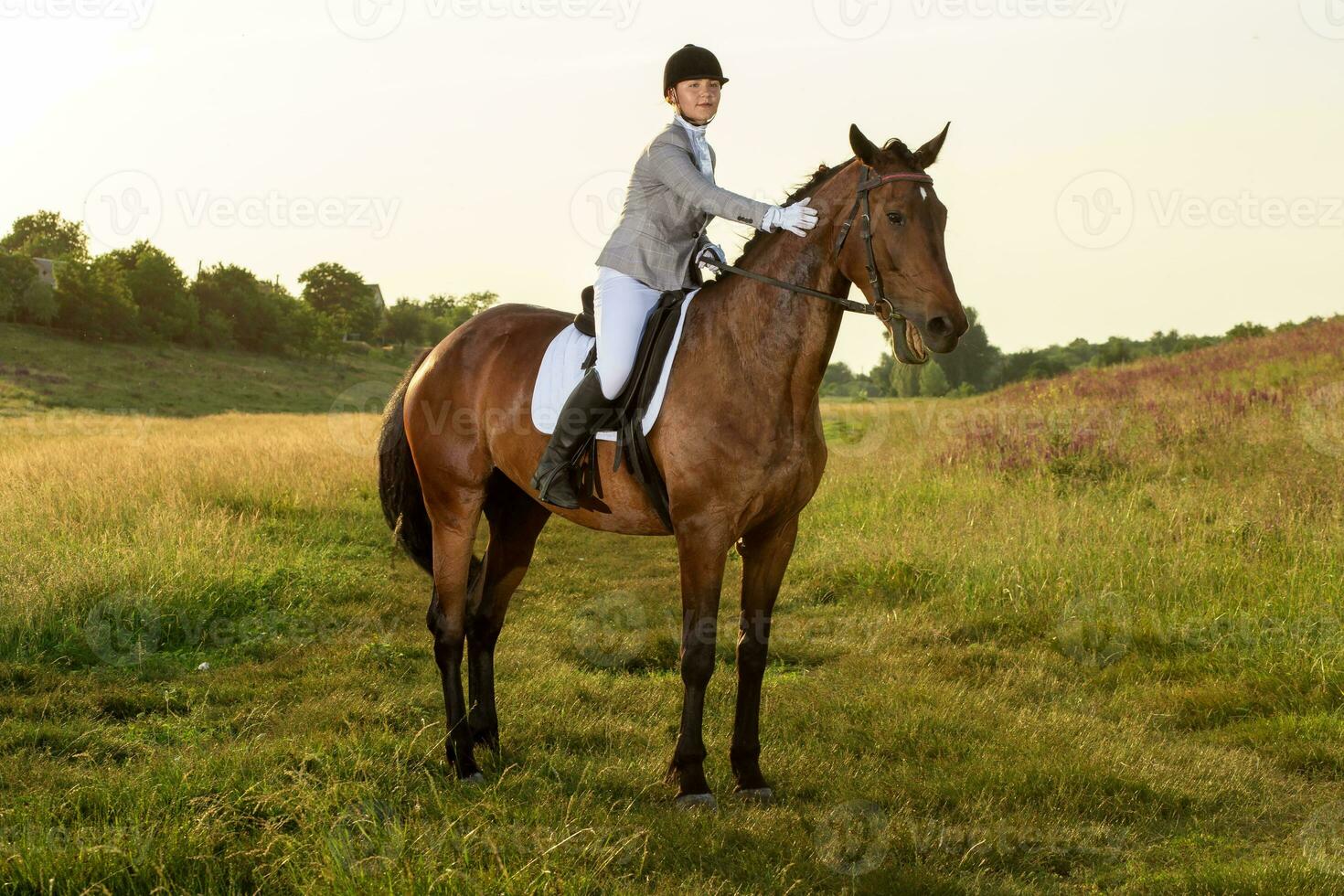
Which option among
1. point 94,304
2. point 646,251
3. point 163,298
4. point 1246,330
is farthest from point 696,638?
point 163,298

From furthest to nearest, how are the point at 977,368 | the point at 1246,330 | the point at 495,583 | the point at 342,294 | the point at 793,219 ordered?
the point at 342,294 → the point at 977,368 → the point at 1246,330 → the point at 495,583 → the point at 793,219

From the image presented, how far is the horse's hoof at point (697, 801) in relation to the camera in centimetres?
478

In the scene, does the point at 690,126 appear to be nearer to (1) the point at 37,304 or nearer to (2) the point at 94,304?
(1) the point at 37,304

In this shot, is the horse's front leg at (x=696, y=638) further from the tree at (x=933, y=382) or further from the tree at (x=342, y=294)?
the tree at (x=342, y=294)

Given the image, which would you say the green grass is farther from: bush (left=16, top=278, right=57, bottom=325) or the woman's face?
the woman's face

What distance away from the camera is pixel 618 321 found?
508 centimetres

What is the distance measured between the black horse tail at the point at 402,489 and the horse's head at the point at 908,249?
3.24 m

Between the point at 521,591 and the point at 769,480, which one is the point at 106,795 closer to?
the point at 769,480

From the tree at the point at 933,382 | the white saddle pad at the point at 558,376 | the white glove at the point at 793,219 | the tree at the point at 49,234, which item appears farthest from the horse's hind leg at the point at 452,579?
the tree at the point at 49,234

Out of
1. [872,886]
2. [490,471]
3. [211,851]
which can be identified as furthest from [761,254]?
[211,851]

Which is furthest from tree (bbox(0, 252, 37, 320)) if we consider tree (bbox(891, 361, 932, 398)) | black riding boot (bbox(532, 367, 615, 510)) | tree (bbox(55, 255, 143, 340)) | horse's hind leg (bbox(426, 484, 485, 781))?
black riding boot (bbox(532, 367, 615, 510))

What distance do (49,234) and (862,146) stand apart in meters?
82.3

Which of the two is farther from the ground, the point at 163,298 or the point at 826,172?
the point at 163,298

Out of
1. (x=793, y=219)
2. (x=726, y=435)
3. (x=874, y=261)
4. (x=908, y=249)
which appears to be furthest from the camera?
(x=726, y=435)
